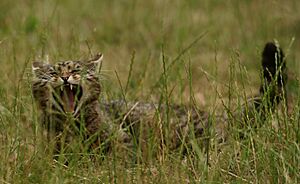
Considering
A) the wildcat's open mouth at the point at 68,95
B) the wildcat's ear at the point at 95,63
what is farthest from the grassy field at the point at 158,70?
the wildcat's open mouth at the point at 68,95

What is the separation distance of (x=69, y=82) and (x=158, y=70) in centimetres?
197

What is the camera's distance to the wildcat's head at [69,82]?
4.79 m

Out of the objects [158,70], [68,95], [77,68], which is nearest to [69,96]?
[68,95]

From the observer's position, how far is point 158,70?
669 centimetres

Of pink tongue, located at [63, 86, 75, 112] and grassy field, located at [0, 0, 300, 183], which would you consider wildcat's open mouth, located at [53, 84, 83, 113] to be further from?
grassy field, located at [0, 0, 300, 183]

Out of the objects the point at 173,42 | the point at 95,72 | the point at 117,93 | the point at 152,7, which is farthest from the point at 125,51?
the point at 95,72

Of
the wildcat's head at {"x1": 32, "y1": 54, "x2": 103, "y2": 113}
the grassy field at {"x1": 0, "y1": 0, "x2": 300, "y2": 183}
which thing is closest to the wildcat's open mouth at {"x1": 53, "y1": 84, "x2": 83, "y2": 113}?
the wildcat's head at {"x1": 32, "y1": 54, "x2": 103, "y2": 113}

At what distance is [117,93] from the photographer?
19.0ft

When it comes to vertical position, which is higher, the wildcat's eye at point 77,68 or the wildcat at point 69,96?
the wildcat's eye at point 77,68

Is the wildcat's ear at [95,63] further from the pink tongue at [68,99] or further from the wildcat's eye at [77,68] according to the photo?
the pink tongue at [68,99]

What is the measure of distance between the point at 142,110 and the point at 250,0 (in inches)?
151

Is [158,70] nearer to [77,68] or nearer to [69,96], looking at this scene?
[77,68]

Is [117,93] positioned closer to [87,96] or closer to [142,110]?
[142,110]

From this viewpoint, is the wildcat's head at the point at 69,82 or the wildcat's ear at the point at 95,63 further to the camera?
the wildcat's ear at the point at 95,63
